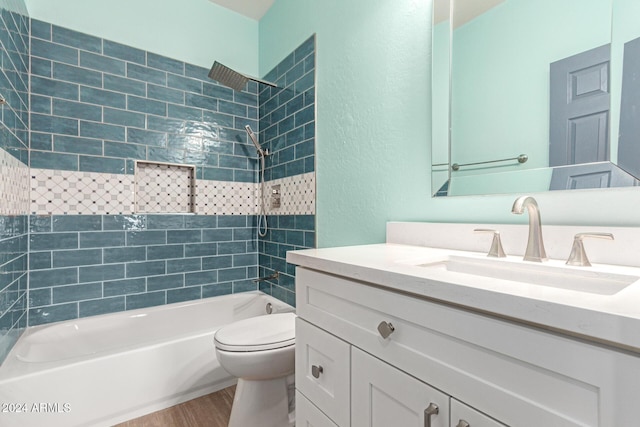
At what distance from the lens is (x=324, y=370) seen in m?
0.91

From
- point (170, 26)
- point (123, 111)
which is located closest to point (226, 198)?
point (123, 111)

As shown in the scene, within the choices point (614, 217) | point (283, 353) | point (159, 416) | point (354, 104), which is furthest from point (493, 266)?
point (159, 416)

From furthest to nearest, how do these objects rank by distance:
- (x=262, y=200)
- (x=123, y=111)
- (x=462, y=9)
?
(x=262, y=200)
(x=123, y=111)
(x=462, y=9)

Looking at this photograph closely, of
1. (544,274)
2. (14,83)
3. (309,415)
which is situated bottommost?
(309,415)

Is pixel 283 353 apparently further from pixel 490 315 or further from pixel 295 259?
pixel 490 315

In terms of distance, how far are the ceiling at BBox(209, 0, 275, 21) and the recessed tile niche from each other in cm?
133

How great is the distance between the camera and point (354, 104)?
1633mm

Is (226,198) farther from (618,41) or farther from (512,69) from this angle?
(618,41)

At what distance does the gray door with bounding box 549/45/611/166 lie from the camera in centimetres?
85

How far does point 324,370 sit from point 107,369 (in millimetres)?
1241

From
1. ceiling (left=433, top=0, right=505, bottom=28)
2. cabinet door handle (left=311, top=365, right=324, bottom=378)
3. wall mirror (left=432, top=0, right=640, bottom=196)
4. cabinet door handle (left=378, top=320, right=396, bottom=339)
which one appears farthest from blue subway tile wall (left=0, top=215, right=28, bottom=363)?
ceiling (left=433, top=0, right=505, bottom=28)

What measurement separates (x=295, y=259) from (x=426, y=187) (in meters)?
0.66

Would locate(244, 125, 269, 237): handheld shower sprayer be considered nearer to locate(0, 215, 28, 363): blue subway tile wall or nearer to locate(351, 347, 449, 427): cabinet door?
locate(0, 215, 28, 363): blue subway tile wall

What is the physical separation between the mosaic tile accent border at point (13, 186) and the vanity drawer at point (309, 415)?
1.46 metres
